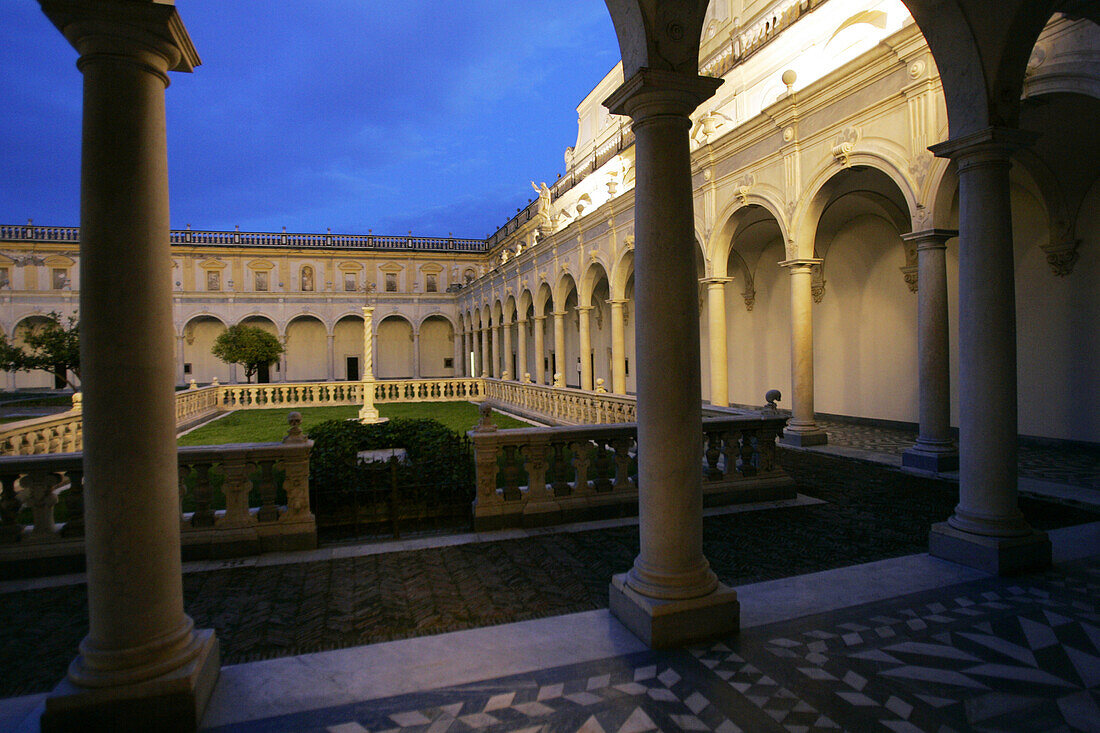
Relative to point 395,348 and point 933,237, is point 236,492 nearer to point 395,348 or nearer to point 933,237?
point 933,237

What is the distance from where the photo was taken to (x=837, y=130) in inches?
401

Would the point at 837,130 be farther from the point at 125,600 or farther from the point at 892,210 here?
the point at 125,600

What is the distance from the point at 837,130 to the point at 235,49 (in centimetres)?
17033

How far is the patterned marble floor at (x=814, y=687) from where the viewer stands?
8.26 feet

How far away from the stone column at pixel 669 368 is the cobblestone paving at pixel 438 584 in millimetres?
766

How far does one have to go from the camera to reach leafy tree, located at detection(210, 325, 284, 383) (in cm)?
2553

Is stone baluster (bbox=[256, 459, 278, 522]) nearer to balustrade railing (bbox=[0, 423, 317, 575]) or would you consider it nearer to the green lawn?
balustrade railing (bbox=[0, 423, 317, 575])

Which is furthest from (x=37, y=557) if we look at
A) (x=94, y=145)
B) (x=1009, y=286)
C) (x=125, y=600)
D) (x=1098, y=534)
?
(x=1098, y=534)

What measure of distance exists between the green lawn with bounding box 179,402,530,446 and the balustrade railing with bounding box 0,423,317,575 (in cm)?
583

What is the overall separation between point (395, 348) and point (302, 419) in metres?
31.1

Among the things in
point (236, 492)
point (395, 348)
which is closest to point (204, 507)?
point (236, 492)

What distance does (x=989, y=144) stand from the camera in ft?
13.8

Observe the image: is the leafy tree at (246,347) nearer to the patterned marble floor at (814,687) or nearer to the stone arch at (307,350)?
the stone arch at (307,350)

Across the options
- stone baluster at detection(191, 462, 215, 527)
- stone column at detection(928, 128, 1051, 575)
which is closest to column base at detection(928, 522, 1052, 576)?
stone column at detection(928, 128, 1051, 575)
